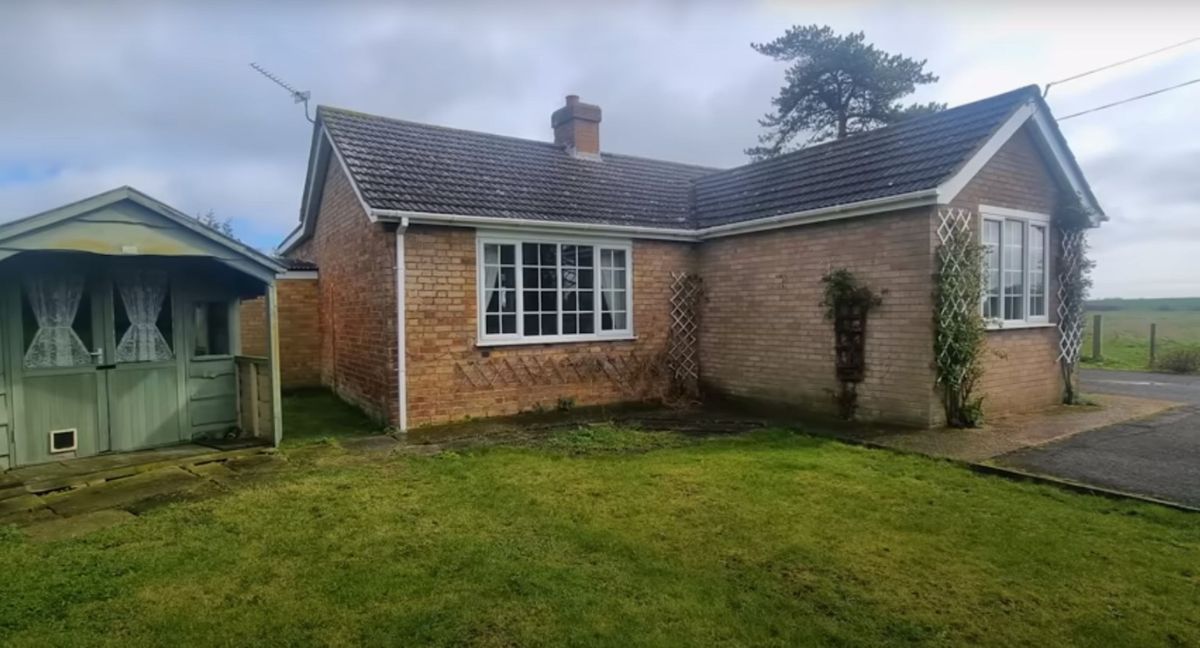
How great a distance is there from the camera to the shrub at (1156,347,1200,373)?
50.9ft

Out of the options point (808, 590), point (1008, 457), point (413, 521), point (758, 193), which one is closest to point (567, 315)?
point (758, 193)

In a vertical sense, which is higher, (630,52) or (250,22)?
(630,52)

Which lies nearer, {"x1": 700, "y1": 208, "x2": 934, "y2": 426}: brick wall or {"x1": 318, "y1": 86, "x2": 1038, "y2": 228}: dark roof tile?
{"x1": 700, "y1": 208, "x2": 934, "y2": 426}: brick wall

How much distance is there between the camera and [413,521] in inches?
205

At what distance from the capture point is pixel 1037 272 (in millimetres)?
10609

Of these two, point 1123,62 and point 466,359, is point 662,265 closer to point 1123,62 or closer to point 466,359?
point 466,359

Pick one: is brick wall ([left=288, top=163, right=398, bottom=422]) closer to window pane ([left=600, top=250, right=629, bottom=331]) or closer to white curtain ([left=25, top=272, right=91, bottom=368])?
white curtain ([left=25, top=272, right=91, bottom=368])

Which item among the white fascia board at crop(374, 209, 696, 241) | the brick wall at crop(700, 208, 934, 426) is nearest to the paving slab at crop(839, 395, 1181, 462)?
the brick wall at crop(700, 208, 934, 426)

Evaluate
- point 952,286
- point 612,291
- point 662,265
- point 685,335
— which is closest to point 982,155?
point 952,286

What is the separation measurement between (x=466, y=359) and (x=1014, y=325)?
903 centimetres

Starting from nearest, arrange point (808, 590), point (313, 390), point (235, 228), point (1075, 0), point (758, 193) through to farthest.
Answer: point (808, 590)
point (1075, 0)
point (758, 193)
point (313, 390)
point (235, 228)

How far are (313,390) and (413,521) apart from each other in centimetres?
941

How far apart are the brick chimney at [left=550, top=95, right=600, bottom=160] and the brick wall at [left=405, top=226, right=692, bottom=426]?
3.56 metres

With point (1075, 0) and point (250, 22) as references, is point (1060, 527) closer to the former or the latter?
point (1075, 0)
